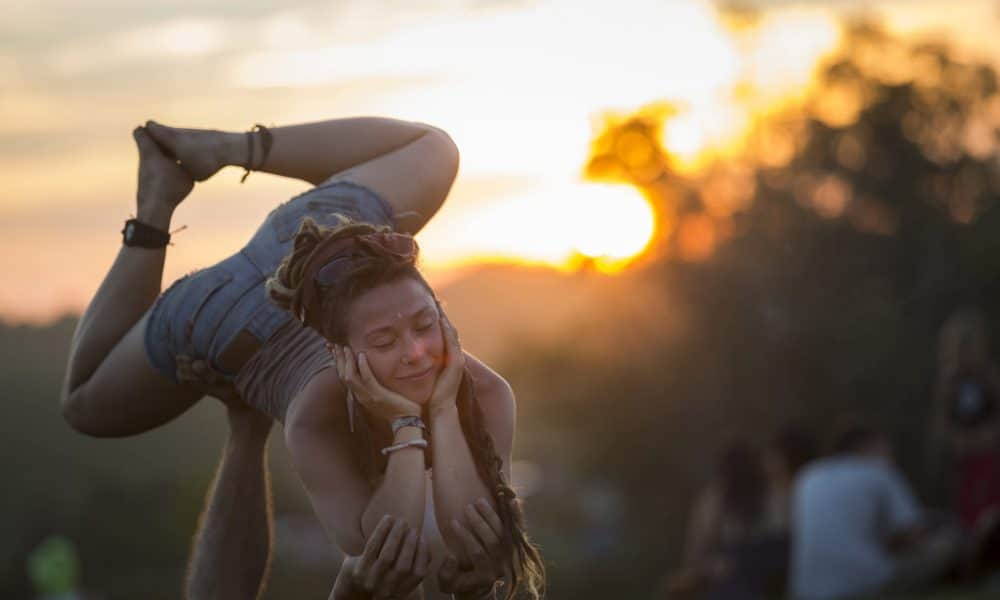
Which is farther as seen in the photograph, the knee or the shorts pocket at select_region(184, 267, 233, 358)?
the knee

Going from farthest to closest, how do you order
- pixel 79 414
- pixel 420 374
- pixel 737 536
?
pixel 737 536
pixel 79 414
pixel 420 374

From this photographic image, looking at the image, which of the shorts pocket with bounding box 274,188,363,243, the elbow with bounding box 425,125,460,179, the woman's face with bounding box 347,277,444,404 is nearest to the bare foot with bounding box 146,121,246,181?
the shorts pocket with bounding box 274,188,363,243

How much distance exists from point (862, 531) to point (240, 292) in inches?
235

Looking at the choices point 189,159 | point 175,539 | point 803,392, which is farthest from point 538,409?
point 189,159

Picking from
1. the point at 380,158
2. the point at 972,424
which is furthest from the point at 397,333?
the point at 972,424

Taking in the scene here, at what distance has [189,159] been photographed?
504cm

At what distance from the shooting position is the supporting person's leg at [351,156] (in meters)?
5.01

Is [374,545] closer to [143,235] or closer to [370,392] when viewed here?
[370,392]

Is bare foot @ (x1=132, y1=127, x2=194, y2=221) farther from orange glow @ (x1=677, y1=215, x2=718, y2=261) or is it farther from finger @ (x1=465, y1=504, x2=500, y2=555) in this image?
orange glow @ (x1=677, y1=215, x2=718, y2=261)

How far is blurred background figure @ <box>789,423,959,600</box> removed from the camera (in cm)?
967

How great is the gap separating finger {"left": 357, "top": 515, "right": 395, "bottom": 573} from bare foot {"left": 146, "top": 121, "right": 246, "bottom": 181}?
151 cm

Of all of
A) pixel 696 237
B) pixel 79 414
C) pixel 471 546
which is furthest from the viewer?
pixel 696 237

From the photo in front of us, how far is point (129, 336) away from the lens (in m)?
5.04

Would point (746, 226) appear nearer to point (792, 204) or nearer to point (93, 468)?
point (792, 204)
